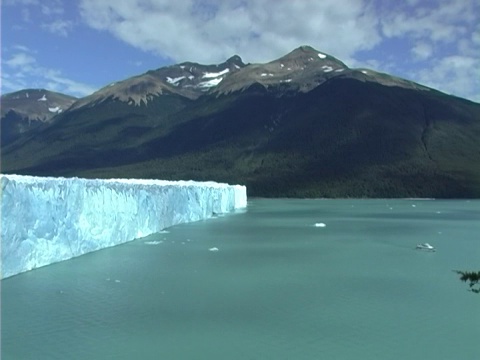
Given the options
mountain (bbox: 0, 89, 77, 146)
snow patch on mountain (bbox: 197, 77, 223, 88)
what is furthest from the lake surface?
snow patch on mountain (bbox: 197, 77, 223, 88)

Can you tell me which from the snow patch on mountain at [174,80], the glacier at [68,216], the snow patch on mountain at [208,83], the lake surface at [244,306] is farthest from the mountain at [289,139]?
the lake surface at [244,306]

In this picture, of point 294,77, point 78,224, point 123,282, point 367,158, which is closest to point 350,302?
point 123,282

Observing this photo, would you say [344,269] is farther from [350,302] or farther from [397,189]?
[397,189]

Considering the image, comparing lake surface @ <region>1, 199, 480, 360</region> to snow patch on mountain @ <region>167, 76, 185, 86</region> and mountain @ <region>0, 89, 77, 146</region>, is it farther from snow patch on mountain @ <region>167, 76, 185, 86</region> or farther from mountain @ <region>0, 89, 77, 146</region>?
snow patch on mountain @ <region>167, 76, 185, 86</region>

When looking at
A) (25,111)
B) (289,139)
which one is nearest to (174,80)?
(25,111)

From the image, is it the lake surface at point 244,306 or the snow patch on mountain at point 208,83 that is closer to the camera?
the lake surface at point 244,306

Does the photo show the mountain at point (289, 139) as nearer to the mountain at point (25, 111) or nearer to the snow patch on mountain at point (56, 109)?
the mountain at point (25, 111)
